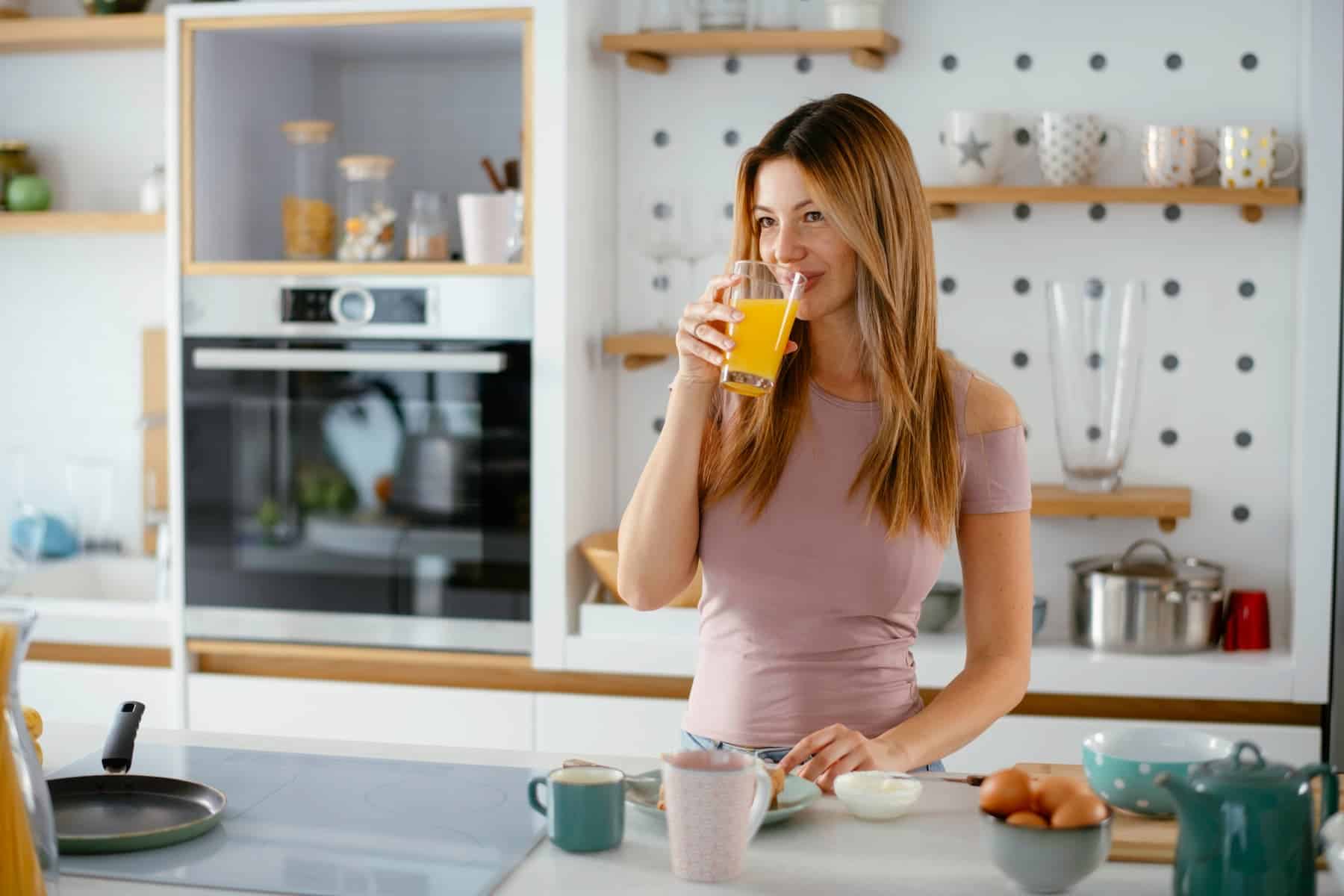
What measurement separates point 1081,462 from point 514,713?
1.21m

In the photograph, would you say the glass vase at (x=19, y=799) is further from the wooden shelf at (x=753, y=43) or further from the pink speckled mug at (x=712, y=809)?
the wooden shelf at (x=753, y=43)

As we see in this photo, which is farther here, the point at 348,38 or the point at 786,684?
the point at 348,38

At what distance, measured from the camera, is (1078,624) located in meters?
2.85

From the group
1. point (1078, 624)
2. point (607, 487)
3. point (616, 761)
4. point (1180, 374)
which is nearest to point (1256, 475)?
point (1180, 374)

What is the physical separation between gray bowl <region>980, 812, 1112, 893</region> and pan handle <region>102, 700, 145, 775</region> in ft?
2.80

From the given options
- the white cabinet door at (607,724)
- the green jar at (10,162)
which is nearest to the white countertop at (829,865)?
the white cabinet door at (607,724)

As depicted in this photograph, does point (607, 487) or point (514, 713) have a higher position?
point (607, 487)

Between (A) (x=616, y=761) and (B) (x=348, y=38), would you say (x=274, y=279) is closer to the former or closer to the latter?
(B) (x=348, y=38)

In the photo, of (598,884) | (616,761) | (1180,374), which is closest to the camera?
(598,884)

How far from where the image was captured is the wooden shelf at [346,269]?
290cm

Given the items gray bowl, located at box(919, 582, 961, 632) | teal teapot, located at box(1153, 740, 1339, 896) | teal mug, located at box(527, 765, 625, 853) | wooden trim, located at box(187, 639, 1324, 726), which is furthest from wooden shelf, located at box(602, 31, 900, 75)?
teal teapot, located at box(1153, 740, 1339, 896)

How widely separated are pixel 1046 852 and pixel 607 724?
1725mm

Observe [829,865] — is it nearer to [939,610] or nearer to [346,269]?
[939,610]

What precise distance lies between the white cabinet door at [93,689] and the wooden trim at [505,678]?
0.10 m
